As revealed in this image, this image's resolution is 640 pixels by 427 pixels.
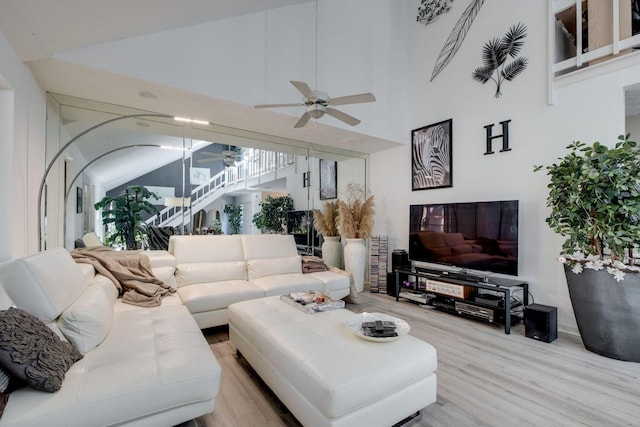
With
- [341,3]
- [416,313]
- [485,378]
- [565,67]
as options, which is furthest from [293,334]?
[341,3]

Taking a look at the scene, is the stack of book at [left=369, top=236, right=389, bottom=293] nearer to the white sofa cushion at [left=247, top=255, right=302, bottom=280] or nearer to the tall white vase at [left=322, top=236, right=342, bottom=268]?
the tall white vase at [left=322, top=236, right=342, bottom=268]

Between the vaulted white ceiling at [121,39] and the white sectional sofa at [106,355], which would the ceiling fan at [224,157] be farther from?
the white sectional sofa at [106,355]

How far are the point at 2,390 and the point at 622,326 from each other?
155 inches

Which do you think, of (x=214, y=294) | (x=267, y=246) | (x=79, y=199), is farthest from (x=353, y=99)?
(x=79, y=199)

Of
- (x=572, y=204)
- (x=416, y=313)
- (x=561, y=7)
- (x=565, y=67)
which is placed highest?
(x=561, y=7)

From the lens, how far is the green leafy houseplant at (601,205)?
7.74 ft

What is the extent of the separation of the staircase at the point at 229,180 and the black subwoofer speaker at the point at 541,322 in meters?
3.79

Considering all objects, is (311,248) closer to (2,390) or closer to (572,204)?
(572,204)

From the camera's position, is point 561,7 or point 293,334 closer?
point 293,334

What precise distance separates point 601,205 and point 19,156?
15.2 feet

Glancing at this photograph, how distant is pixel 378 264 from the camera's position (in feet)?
15.9

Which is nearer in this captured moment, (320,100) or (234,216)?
(320,100)

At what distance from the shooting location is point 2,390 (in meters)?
1.16

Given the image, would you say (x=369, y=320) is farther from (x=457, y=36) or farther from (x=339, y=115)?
(x=457, y=36)
